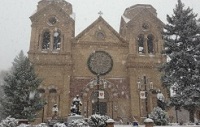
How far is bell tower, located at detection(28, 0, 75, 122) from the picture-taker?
32.2 metres

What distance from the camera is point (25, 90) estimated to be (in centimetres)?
2612

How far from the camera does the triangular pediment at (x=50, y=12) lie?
118 ft

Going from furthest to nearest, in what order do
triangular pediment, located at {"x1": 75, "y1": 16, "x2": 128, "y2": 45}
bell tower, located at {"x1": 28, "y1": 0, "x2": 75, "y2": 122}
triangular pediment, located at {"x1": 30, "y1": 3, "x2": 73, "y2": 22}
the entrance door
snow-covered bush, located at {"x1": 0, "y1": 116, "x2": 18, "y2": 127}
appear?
triangular pediment, located at {"x1": 30, "y1": 3, "x2": 73, "y2": 22}
triangular pediment, located at {"x1": 75, "y1": 16, "x2": 128, "y2": 45}
the entrance door
bell tower, located at {"x1": 28, "y1": 0, "x2": 75, "y2": 122}
snow-covered bush, located at {"x1": 0, "y1": 116, "x2": 18, "y2": 127}

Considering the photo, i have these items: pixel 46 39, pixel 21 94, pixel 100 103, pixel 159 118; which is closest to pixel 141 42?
pixel 100 103

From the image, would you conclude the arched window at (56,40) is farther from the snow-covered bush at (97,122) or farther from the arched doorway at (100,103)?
the snow-covered bush at (97,122)

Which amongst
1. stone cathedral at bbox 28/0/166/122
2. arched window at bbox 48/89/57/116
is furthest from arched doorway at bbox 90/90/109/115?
arched window at bbox 48/89/57/116

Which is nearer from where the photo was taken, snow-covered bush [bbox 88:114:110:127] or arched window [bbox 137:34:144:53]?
snow-covered bush [bbox 88:114:110:127]

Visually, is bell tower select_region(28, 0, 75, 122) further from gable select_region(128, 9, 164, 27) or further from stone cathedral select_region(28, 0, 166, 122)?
gable select_region(128, 9, 164, 27)

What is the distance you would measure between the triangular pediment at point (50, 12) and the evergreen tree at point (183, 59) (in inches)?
610

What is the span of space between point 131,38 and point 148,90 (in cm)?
712

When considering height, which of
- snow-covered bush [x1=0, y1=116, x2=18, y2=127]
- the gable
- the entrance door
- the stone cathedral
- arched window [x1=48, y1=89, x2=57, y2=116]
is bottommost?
snow-covered bush [x1=0, y1=116, x2=18, y2=127]

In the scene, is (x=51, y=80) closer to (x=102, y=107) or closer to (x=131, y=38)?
(x=102, y=107)

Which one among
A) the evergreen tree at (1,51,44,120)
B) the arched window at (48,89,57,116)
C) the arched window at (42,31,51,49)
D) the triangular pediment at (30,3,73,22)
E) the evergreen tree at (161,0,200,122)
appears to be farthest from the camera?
the triangular pediment at (30,3,73,22)

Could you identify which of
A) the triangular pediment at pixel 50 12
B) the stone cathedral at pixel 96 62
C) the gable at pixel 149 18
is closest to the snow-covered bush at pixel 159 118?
the stone cathedral at pixel 96 62
